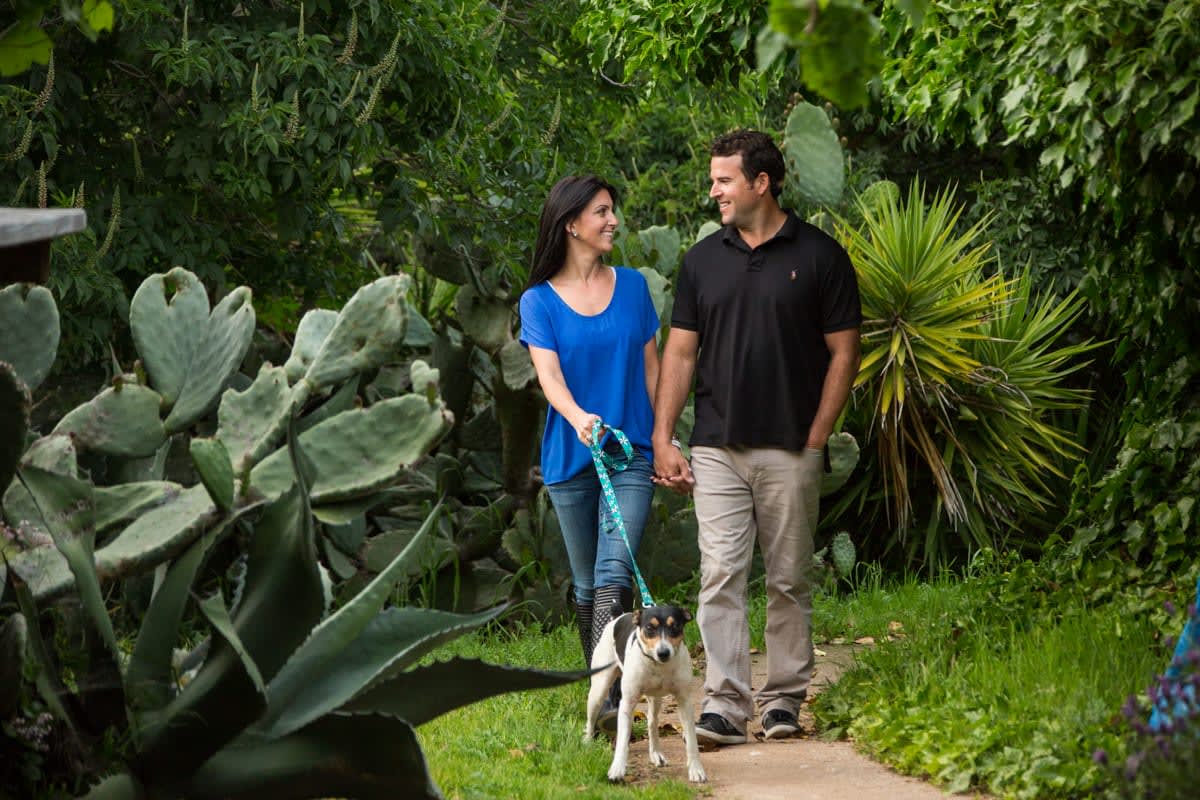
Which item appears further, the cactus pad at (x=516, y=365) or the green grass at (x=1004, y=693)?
the cactus pad at (x=516, y=365)

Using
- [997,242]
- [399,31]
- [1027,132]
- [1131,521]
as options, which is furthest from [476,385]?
[1027,132]

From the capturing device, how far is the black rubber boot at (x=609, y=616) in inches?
239

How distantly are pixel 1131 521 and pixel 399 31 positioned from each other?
4.31 meters

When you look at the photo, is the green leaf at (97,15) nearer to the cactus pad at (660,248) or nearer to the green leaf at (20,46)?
the green leaf at (20,46)

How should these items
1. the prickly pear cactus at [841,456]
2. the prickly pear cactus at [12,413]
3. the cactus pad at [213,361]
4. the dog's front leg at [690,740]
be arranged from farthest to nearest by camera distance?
the prickly pear cactus at [841,456] < the dog's front leg at [690,740] < the cactus pad at [213,361] < the prickly pear cactus at [12,413]

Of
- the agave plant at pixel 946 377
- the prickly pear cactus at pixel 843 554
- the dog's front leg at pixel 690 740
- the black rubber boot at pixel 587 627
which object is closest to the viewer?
the dog's front leg at pixel 690 740

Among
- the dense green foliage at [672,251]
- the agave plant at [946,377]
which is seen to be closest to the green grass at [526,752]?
the dense green foliage at [672,251]

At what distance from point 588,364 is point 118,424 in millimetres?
1904

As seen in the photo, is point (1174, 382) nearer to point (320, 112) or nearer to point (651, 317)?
point (651, 317)

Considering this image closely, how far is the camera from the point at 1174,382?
6.60 metres

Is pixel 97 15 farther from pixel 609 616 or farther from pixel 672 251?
pixel 672 251

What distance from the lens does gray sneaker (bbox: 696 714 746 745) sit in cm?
605

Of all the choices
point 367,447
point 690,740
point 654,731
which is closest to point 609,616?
point 654,731

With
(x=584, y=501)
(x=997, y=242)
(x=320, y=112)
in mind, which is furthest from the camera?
(x=997, y=242)
